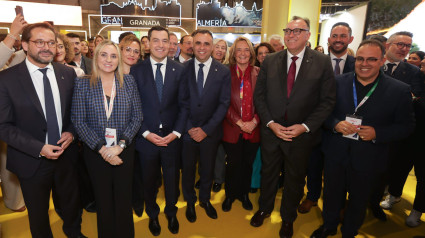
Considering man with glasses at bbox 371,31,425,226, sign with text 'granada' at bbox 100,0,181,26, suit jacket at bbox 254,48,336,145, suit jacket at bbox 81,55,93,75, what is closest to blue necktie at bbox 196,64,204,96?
suit jacket at bbox 254,48,336,145

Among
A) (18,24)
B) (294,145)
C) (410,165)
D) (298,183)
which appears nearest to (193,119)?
(294,145)

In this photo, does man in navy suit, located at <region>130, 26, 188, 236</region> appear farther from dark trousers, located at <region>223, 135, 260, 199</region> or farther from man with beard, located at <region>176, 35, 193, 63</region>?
man with beard, located at <region>176, 35, 193, 63</region>

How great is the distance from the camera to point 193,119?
2619 millimetres

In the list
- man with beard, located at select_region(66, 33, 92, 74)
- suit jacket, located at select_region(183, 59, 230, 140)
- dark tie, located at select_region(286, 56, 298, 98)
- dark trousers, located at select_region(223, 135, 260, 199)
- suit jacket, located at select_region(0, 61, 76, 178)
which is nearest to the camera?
suit jacket, located at select_region(0, 61, 76, 178)

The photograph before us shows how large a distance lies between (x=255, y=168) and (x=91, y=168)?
2.05 m

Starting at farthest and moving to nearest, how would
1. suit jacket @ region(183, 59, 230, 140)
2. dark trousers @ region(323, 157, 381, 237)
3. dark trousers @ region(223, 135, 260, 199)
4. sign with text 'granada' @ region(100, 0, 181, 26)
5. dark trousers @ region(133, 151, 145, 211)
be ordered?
sign with text 'granada' @ region(100, 0, 181, 26), dark trousers @ region(223, 135, 260, 199), dark trousers @ region(133, 151, 145, 211), suit jacket @ region(183, 59, 230, 140), dark trousers @ region(323, 157, 381, 237)

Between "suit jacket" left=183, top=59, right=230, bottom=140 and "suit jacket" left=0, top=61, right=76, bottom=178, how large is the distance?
1164 mm

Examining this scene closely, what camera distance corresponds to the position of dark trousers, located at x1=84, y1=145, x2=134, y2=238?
2.05 meters

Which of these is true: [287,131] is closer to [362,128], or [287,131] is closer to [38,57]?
[362,128]

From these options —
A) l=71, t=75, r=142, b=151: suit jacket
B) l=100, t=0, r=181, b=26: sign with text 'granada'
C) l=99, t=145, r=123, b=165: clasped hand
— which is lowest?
l=99, t=145, r=123, b=165: clasped hand

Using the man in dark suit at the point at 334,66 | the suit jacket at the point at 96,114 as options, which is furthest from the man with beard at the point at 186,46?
the suit jacket at the point at 96,114

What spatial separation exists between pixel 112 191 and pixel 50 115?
81 centimetres

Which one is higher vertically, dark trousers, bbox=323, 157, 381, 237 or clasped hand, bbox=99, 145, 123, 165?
clasped hand, bbox=99, 145, 123, 165

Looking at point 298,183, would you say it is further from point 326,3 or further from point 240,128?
point 326,3
